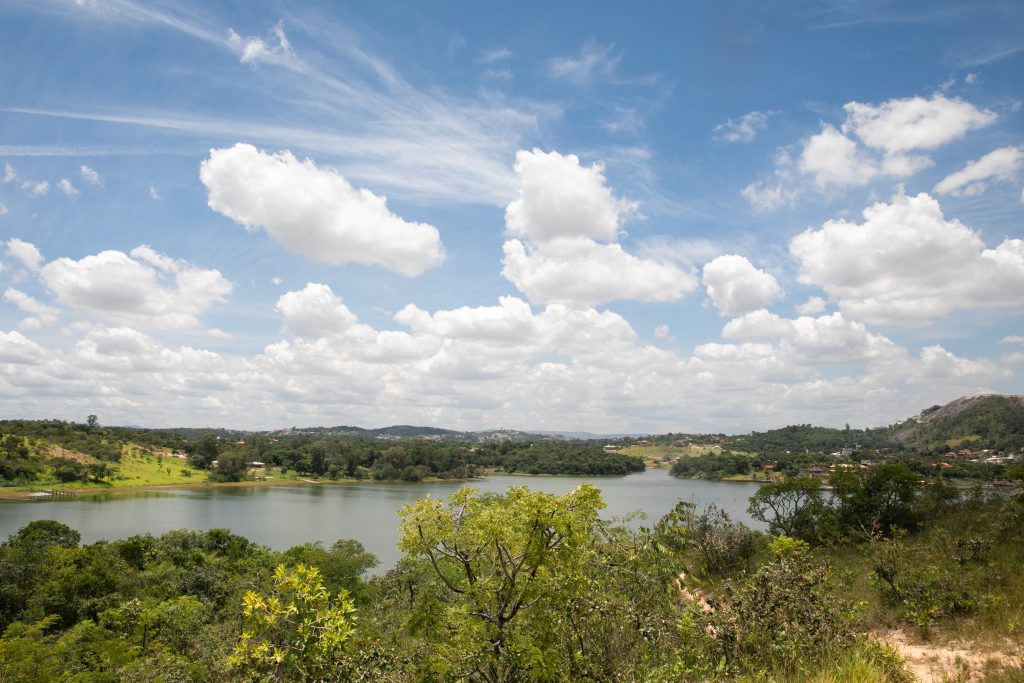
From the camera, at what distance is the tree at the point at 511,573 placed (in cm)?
612

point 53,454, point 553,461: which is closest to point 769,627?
point 53,454

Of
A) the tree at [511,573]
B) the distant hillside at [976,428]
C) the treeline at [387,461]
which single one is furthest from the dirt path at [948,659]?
the distant hillside at [976,428]

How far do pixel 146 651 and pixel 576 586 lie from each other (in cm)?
2120

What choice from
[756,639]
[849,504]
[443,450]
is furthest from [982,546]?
[443,450]

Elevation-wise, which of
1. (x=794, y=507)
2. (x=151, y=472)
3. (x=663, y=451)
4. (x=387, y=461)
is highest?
(x=794, y=507)

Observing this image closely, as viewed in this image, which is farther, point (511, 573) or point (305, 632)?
point (511, 573)

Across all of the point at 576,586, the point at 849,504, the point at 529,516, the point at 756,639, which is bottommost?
the point at 849,504

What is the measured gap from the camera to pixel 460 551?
7051mm

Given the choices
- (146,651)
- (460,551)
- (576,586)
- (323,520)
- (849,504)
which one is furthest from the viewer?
(323,520)

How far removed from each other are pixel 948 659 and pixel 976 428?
485ft

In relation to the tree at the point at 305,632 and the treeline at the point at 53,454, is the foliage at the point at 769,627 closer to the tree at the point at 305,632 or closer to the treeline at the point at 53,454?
the tree at the point at 305,632

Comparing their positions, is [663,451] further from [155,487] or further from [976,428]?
[155,487]

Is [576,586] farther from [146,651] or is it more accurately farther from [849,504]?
[849,504]

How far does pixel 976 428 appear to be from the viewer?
120812mm
